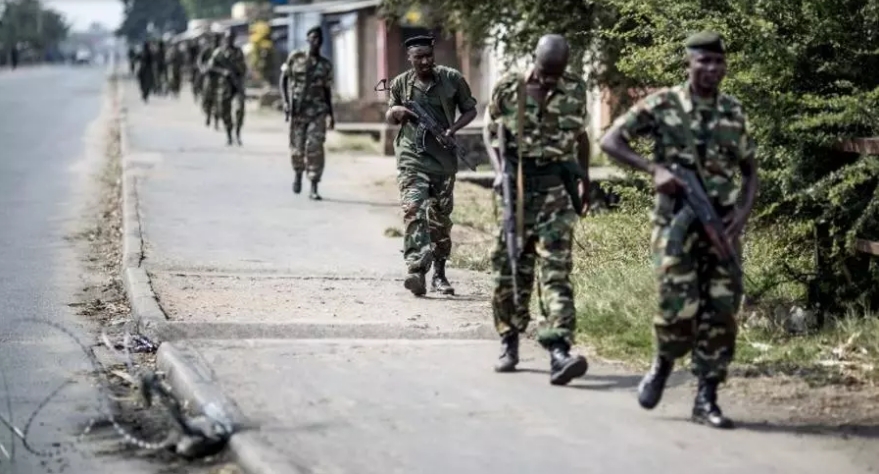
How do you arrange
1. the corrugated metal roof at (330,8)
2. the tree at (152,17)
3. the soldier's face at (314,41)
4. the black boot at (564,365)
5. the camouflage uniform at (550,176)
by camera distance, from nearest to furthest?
the black boot at (564,365) < the camouflage uniform at (550,176) < the soldier's face at (314,41) < the corrugated metal roof at (330,8) < the tree at (152,17)

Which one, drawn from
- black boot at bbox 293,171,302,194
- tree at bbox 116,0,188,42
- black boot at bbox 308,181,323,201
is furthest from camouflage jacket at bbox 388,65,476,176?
tree at bbox 116,0,188,42

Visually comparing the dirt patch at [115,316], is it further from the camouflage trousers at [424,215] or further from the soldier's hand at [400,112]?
the soldier's hand at [400,112]

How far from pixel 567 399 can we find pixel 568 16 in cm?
831

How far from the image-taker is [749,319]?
8773 mm

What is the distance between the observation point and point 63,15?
175m

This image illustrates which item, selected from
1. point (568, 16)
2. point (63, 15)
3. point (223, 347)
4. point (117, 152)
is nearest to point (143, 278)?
point (223, 347)

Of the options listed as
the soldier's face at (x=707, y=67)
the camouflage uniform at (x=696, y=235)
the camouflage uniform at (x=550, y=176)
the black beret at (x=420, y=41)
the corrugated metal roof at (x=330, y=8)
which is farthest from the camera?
the corrugated metal roof at (x=330, y=8)

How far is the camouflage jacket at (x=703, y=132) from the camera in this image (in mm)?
6785

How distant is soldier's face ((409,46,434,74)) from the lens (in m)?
10.1

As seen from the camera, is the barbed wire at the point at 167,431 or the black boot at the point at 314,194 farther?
the black boot at the point at 314,194

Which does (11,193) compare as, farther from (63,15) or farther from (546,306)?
(63,15)

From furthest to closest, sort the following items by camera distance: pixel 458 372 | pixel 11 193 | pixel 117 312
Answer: pixel 11 193, pixel 117 312, pixel 458 372

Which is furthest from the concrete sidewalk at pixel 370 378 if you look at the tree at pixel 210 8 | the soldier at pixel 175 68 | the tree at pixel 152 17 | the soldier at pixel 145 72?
the tree at pixel 152 17

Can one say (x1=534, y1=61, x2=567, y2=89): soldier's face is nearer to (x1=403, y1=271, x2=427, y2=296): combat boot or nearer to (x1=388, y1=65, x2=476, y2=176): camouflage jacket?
(x1=388, y1=65, x2=476, y2=176): camouflage jacket
